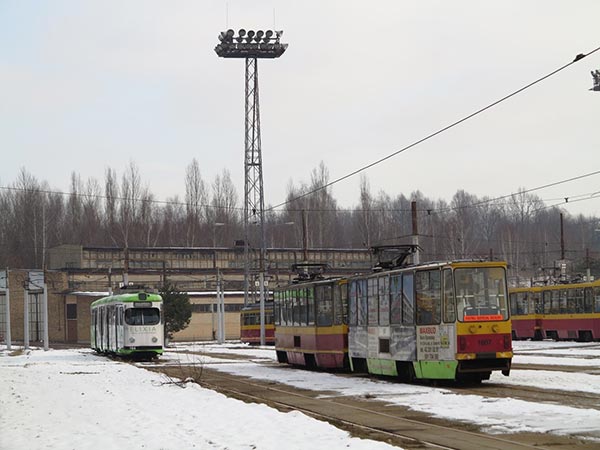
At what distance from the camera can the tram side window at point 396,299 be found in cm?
2575

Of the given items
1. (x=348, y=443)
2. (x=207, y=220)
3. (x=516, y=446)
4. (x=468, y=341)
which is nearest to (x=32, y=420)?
(x=348, y=443)

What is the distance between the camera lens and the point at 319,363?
105 ft

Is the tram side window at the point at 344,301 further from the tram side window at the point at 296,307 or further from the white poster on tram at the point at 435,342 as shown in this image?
the white poster on tram at the point at 435,342

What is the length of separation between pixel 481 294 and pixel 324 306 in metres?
8.67

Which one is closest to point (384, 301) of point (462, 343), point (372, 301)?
point (372, 301)

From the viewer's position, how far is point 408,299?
82.8ft

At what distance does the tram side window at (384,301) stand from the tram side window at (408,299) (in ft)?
Answer: 3.46

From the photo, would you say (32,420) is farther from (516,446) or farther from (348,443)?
(516,446)

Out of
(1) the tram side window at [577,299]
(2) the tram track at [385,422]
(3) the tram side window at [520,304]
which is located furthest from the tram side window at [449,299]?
(3) the tram side window at [520,304]

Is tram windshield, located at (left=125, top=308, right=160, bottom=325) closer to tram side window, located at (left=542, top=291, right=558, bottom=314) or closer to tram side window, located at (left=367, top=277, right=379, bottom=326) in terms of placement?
tram side window, located at (left=367, top=277, right=379, bottom=326)

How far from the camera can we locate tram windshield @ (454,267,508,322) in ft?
76.9

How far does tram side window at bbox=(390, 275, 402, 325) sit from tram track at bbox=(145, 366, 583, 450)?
318 cm

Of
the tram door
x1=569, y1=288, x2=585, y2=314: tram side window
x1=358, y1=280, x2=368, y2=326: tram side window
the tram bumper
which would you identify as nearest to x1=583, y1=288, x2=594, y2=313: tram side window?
x1=569, y1=288, x2=585, y2=314: tram side window

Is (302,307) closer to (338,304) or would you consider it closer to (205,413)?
(338,304)
